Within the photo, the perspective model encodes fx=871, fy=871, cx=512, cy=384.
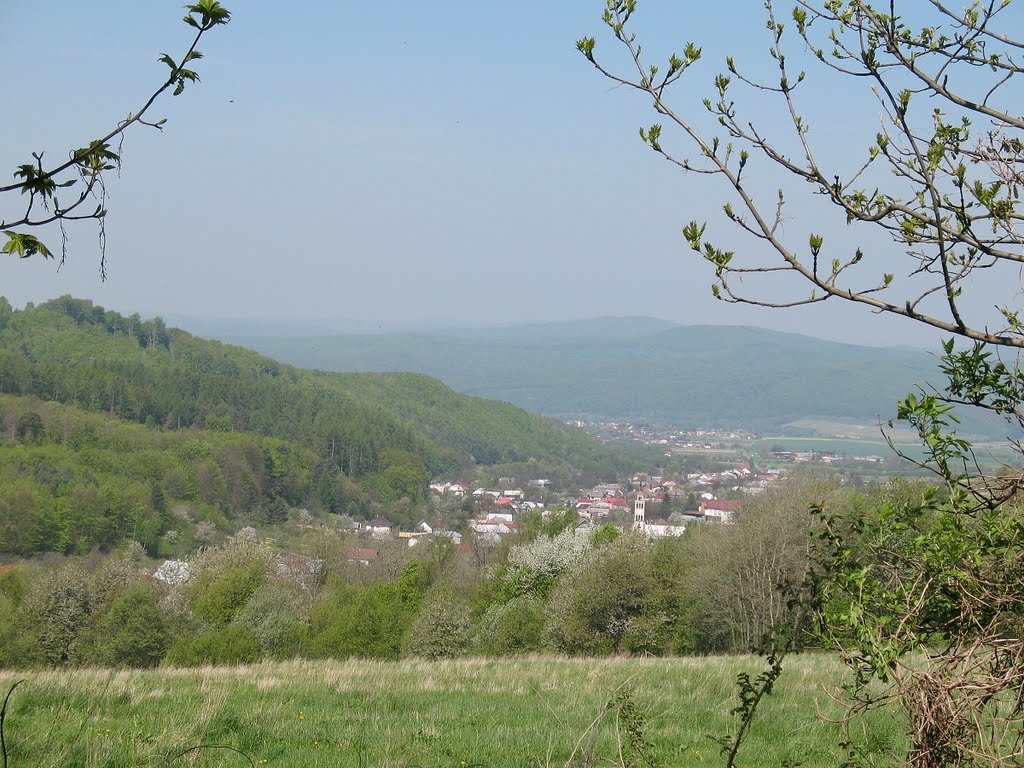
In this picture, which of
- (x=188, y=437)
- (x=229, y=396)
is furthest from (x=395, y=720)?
(x=229, y=396)

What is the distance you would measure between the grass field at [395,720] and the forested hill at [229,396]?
10174 centimetres

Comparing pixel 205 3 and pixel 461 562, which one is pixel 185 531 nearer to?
pixel 461 562

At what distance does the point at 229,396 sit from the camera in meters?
116

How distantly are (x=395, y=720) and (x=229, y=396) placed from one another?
11563cm

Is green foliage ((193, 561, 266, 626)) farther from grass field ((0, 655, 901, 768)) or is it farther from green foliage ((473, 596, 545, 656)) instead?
grass field ((0, 655, 901, 768))

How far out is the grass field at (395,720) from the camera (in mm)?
5457

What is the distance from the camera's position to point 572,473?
437 ft

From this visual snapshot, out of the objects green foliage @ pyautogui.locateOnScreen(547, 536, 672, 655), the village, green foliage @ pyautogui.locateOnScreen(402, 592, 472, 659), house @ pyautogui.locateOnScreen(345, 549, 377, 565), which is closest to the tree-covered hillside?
the village

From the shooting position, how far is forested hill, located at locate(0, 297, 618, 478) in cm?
10381

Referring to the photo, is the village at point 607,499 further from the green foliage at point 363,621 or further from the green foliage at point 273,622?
the green foliage at point 273,622

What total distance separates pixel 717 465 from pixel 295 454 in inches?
2566

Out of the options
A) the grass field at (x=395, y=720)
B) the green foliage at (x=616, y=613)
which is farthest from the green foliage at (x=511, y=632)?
the grass field at (x=395, y=720)

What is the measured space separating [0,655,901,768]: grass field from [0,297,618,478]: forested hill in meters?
102

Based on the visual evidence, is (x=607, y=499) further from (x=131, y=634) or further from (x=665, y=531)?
(x=131, y=634)
